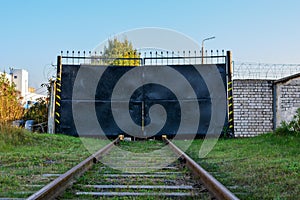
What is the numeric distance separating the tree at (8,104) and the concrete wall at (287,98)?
9260mm

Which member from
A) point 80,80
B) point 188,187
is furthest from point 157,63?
point 188,187

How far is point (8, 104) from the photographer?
14.0m

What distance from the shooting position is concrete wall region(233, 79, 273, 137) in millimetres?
12773

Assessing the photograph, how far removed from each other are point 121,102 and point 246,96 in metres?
4.22

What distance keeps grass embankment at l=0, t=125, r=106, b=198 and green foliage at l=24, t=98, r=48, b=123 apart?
A: 215 inches

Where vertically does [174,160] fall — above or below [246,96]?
below

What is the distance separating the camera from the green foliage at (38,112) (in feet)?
49.9

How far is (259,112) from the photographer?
1277 centimetres

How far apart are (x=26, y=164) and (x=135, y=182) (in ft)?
6.87

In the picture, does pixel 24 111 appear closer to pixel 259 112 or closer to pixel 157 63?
pixel 157 63

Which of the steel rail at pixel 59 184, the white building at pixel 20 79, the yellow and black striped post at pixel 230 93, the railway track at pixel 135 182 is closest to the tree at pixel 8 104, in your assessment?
the yellow and black striped post at pixel 230 93

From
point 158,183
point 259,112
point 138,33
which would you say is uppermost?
point 138,33

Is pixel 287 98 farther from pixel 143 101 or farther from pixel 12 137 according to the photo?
pixel 12 137

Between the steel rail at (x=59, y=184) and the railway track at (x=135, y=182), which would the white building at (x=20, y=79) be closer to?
the railway track at (x=135, y=182)
